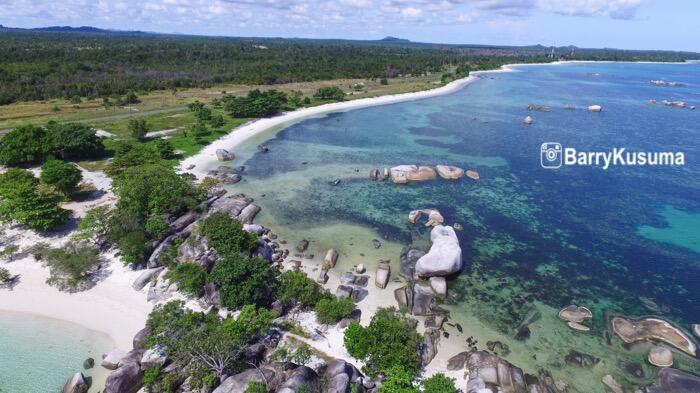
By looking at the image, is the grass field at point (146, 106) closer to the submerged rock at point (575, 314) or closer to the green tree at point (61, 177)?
the green tree at point (61, 177)

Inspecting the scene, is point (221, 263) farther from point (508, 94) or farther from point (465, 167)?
point (508, 94)

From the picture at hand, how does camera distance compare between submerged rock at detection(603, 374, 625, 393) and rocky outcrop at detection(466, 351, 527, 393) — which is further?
submerged rock at detection(603, 374, 625, 393)

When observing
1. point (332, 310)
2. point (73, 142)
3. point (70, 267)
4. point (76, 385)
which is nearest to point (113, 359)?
point (76, 385)

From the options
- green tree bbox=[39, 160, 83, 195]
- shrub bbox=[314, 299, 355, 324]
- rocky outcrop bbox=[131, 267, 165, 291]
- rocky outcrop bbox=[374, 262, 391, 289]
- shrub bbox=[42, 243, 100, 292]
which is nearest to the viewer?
shrub bbox=[314, 299, 355, 324]

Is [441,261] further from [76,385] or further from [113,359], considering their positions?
[76,385]

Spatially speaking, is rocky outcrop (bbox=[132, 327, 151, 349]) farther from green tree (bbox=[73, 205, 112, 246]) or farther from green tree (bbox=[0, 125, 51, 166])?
green tree (bbox=[0, 125, 51, 166])

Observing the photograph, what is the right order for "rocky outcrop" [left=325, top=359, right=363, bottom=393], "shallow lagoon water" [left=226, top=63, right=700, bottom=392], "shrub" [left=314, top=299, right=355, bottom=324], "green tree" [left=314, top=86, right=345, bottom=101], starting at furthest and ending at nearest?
"green tree" [left=314, top=86, right=345, bottom=101], "shallow lagoon water" [left=226, top=63, right=700, bottom=392], "shrub" [left=314, top=299, right=355, bottom=324], "rocky outcrop" [left=325, top=359, right=363, bottom=393]

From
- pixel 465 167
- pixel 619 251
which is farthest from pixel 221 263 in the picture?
pixel 465 167

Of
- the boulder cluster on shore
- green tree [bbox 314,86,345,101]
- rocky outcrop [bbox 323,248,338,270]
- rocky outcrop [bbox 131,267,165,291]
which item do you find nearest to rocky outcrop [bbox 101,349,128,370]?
rocky outcrop [bbox 131,267,165,291]
